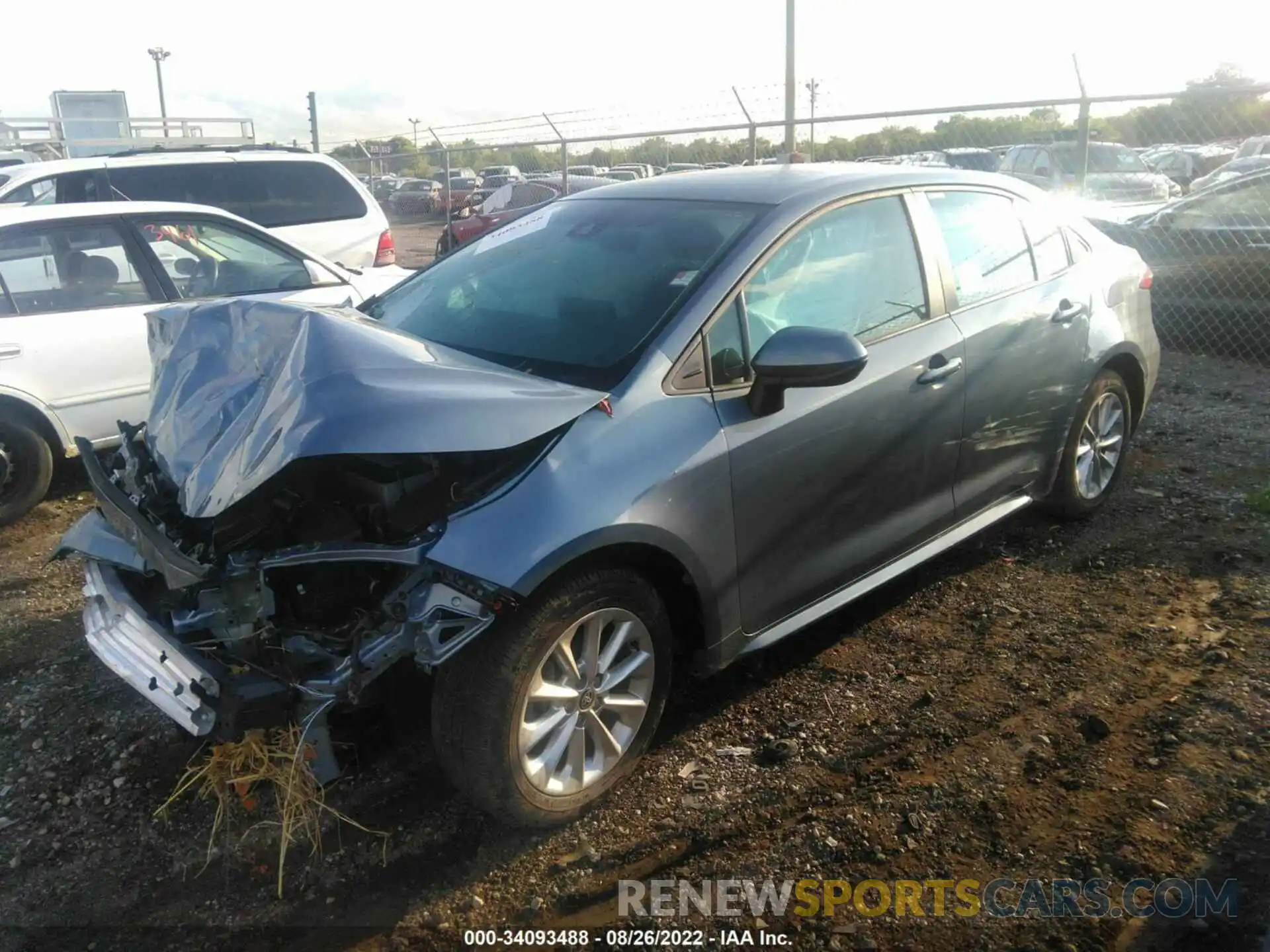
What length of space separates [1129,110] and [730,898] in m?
8.59

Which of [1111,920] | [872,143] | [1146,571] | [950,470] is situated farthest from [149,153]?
[872,143]

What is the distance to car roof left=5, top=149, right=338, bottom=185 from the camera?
778 cm

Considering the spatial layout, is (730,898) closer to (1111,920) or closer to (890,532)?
(1111,920)

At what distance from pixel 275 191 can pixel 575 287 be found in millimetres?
6630

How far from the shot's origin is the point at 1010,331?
157 inches

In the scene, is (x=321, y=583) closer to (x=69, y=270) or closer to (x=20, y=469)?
(x=20, y=469)

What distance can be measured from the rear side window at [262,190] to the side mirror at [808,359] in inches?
279

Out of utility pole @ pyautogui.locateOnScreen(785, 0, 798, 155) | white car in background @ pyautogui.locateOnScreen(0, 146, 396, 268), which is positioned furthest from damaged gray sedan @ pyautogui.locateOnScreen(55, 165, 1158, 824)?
utility pole @ pyautogui.locateOnScreen(785, 0, 798, 155)

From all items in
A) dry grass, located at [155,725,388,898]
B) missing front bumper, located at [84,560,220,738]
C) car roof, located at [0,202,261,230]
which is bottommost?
dry grass, located at [155,725,388,898]

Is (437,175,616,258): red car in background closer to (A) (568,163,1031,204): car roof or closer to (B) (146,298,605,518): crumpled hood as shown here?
(A) (568,163,1031,204): car roof

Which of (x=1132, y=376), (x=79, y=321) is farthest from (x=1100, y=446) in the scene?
(x=79, y=321)

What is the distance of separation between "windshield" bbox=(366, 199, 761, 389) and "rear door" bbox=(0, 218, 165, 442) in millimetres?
2385

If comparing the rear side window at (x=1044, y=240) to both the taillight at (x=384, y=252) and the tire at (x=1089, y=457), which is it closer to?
the tire at (x=1089, y=457)

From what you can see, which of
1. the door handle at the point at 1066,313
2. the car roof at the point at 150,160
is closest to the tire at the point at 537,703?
the door handle at the point at 1066,313
